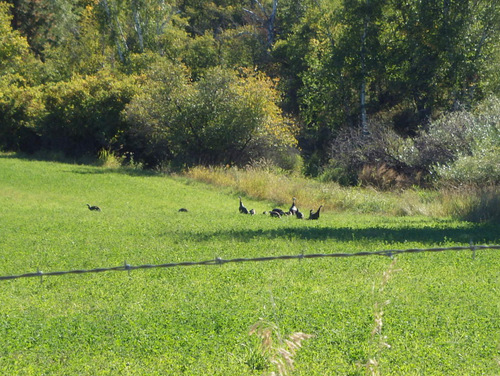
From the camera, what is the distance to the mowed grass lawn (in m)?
6.45

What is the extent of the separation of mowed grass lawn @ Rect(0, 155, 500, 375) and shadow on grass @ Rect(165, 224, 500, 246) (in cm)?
5

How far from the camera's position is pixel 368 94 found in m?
41.2

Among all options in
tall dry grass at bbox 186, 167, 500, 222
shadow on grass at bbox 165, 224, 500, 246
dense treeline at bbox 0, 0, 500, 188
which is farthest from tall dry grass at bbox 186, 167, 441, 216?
shadow on grass at bbox 165, 224, 500, 246

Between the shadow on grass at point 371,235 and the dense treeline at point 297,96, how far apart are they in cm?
1038

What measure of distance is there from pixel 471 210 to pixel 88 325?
14.0 m

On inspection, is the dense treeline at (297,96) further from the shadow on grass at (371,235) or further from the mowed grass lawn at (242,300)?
the mowed grass lawn at (242,300)

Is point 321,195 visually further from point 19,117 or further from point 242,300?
point 19,117

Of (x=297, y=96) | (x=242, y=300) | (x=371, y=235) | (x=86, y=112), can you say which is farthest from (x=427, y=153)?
(x=242, y=300)

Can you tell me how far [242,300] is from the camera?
8.68 meters

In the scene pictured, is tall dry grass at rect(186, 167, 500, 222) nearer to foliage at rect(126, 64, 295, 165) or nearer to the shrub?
foliage at rect(126, 64, 295, 165)

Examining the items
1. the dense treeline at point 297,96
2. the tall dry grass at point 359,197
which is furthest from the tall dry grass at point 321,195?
the dense treeline at point 297,96

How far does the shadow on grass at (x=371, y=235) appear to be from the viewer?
44.9 ft

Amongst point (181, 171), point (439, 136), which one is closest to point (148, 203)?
point (181, 171)

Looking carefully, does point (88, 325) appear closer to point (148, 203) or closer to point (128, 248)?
point (128, 248)
